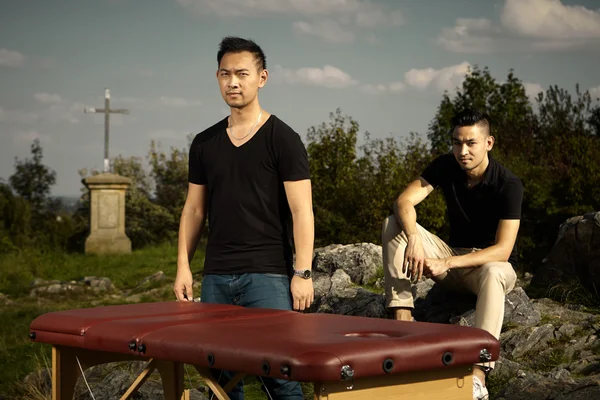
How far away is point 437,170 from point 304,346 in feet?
10.8

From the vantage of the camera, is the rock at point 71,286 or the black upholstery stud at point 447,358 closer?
the black upholstery stud at point 447,358

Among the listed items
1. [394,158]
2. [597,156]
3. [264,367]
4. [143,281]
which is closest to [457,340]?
[264,367]

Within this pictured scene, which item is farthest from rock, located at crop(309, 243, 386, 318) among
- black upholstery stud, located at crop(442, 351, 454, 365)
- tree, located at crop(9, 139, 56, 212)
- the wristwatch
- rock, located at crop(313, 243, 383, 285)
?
tree, located at crop(9, 139, 56, 212)

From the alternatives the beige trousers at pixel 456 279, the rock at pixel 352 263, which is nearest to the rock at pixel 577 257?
the rock at pixel 352 263

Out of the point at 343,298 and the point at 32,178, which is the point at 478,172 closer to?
the point at 343,298

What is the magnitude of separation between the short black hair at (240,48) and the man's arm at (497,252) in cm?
186

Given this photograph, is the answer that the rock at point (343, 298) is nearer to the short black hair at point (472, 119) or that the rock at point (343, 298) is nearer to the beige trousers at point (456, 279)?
the beige trousers at point (456, 279)

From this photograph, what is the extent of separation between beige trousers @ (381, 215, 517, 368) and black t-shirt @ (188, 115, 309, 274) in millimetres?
1418

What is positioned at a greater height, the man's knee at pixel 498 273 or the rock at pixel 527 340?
the man's knee at pixel 498 273

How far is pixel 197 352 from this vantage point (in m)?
3.08

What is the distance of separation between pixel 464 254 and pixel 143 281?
32.0ft

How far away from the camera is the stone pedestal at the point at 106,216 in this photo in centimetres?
2116

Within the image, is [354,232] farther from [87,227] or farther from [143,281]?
[87,227]

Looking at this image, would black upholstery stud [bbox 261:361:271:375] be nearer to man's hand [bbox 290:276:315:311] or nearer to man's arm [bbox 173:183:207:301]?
man's hand [bbox 290:276:315:311]
